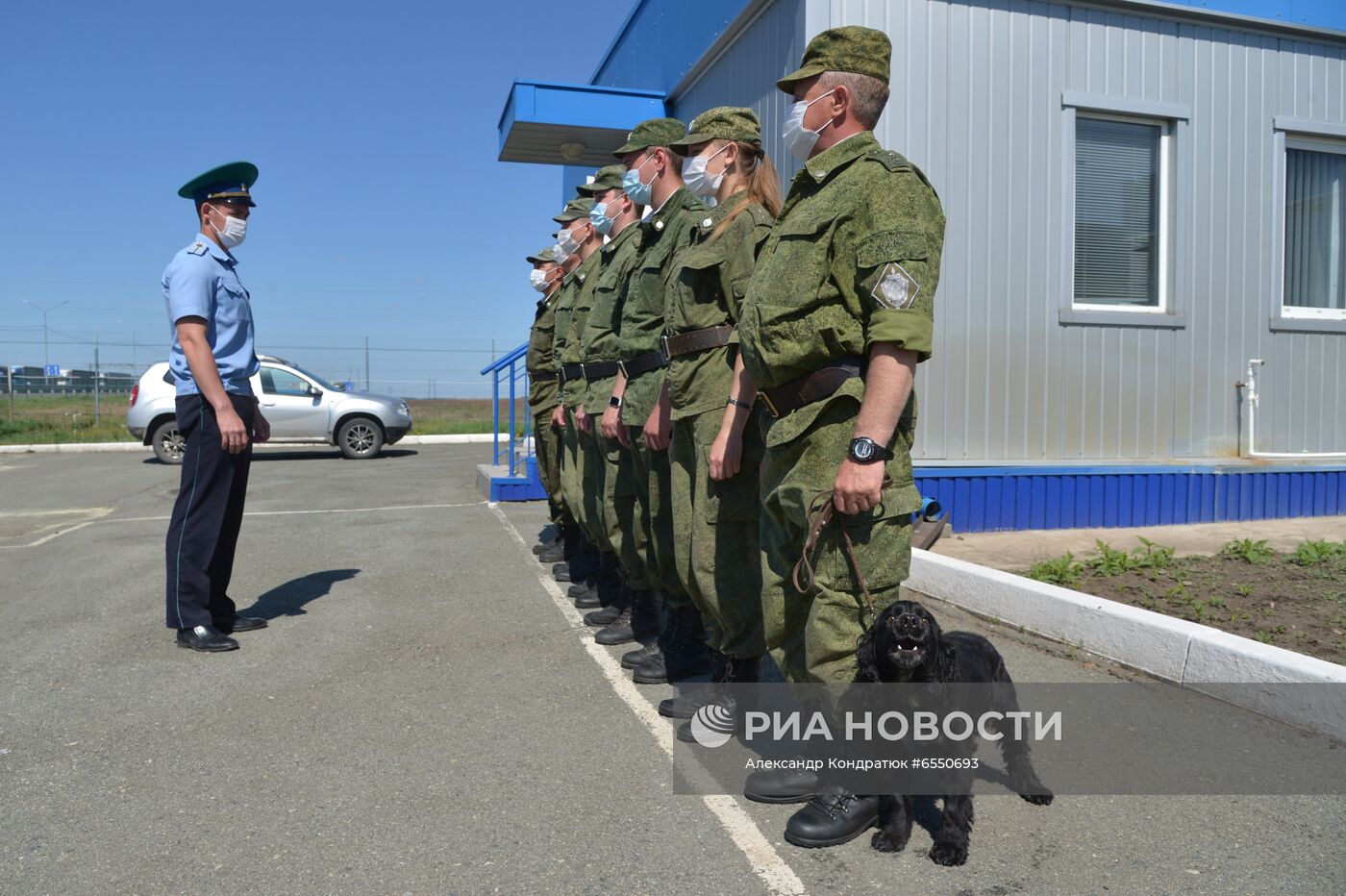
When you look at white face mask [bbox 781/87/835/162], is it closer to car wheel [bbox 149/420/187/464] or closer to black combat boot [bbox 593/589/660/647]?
black combat boot [bbox 593/589/660/647]

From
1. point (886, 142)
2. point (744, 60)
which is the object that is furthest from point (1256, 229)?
point (744, 60)

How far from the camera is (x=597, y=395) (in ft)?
15.6

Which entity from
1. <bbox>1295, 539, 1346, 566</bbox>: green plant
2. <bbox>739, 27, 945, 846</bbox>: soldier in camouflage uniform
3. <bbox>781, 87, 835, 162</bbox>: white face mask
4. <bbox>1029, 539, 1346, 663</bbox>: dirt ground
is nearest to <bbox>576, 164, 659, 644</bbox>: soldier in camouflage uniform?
<bbox>781, 87, 835, 162</bbox>: white face mask

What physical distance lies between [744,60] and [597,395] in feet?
14.9

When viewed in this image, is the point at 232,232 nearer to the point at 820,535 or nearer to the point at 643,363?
the point at 643,363

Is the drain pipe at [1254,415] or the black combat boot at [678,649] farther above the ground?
the drain pipe at [1254,415]

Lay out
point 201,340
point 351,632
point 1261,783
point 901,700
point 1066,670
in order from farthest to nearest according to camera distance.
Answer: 1. point 351,632
2. point 201,340
3. point 1066,670
4. point 1261,783
5. point 901,700

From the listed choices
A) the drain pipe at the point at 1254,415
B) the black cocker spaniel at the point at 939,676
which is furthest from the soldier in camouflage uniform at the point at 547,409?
the drain pipe at the point at 1254,415

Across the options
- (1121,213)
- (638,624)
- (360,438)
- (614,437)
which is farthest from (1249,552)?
(360,438)

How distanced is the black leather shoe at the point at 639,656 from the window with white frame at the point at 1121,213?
4.67m

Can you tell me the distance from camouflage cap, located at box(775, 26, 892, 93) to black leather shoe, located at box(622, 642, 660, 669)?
2454mm

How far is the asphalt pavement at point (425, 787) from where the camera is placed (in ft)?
8.15

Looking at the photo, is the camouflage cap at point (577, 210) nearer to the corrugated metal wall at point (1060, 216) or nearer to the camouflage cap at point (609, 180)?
the camouflage cap at point (609, 180)

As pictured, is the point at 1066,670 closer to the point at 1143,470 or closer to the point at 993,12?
the point at 1143,470
